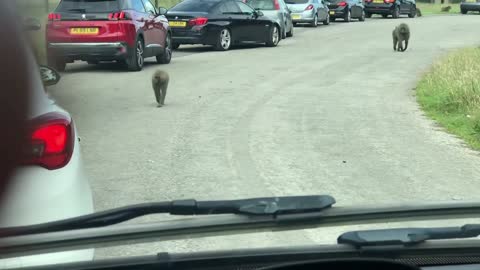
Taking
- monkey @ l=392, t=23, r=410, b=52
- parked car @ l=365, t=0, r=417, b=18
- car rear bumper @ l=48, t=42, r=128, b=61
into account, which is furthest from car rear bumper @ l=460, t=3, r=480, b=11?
car rear bumper @ l=48, t=42, r=128, b=61

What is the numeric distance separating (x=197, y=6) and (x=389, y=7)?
2297 cm

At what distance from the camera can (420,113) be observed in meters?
11.9

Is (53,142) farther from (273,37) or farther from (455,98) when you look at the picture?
(273,37)

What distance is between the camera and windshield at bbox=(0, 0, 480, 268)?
3.15m

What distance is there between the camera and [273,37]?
23.8 metres

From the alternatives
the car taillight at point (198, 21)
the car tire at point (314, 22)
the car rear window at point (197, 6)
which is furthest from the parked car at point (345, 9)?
the car taillight at point (198, 21)

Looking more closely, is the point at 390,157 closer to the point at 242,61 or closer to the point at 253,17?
the point at 242,61

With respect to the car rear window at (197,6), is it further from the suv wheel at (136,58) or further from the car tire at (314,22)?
the car tire at (314,22)

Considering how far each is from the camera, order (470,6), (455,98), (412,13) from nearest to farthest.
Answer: (455,98)
(412,13)
(470,6)

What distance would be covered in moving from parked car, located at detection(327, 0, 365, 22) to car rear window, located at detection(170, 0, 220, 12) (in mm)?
15848

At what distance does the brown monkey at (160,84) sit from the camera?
11.7 metres

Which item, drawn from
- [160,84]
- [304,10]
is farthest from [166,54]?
[304,10]

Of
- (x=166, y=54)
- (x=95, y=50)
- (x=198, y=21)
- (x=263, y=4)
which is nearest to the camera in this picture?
(x=95, y=50)

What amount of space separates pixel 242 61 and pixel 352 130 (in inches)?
360
